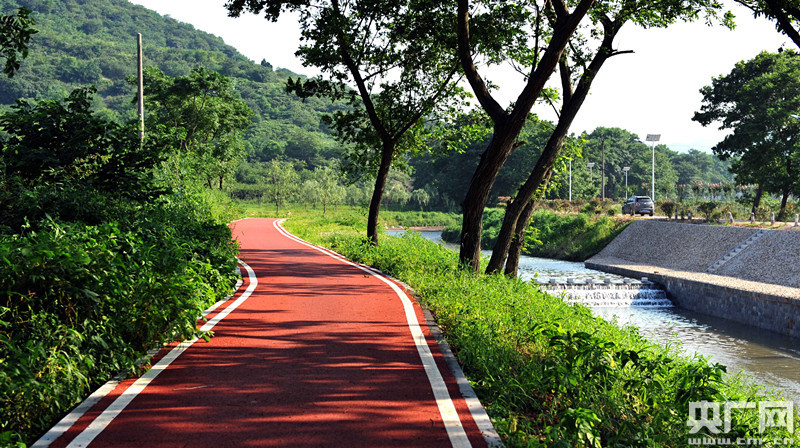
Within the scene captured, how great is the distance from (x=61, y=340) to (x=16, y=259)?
3.00 ft

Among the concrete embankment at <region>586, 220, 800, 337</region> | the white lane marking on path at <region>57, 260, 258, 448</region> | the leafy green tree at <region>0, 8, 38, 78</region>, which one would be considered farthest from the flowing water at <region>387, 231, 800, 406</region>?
the leafy green tree at <region>0, 8, 38, 78</region>

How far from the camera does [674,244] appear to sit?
37.8 m

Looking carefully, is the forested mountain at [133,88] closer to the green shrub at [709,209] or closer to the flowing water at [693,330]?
the green shrub at [709,209]

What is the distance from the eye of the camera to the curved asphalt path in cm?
469

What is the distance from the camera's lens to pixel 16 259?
19.1 feet

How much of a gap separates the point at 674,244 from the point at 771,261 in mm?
8821

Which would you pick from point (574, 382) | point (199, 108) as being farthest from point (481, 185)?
point (199, 108)

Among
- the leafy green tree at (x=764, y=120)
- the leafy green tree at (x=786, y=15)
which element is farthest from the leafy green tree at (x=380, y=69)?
the leafy green tree at (x=764, y=120)

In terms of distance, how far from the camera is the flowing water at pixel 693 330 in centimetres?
1599

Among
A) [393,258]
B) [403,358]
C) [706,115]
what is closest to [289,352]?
[403,358]

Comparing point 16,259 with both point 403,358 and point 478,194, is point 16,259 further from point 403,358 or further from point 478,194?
point 478,194

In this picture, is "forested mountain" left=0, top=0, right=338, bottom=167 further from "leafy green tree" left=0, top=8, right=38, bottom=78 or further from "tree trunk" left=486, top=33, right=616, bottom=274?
"leafy green tree" left=0, top=8, right=38, bottom=78

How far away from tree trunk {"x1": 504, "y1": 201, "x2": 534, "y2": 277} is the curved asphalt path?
6.30 metres

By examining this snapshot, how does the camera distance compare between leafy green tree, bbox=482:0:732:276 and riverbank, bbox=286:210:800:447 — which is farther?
leafy green tree, bbox=482:0:732:276
